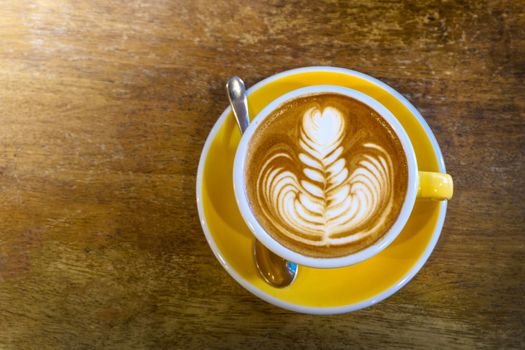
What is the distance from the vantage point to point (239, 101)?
1.06 m

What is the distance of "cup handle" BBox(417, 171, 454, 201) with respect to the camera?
0.92 meters

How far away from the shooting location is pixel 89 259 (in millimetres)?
1099

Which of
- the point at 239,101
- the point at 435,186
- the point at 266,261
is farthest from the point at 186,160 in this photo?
the point at 435,186

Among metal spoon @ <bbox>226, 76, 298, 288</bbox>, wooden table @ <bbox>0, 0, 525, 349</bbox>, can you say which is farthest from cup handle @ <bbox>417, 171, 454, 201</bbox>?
metal spoon @ <bbox>226, 76, 298, 288</bbox>

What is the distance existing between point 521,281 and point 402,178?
1.41ft

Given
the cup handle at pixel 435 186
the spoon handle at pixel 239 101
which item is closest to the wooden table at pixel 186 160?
the spoon handle at pixel 239 101

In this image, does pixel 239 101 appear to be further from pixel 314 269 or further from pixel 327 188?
pixel 314 269

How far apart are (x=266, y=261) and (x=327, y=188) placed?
0.22m

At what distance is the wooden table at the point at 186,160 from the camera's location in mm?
1066

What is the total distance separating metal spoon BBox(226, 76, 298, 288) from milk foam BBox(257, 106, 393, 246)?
96 mm

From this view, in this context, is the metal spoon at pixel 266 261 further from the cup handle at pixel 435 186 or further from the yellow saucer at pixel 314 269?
the cup handle at pixel 435 186

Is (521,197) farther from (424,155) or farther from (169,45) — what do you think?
(169,45)

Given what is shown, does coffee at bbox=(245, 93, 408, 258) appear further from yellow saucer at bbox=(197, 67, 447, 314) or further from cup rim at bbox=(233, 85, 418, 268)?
yellow saucer at bbox=(197, 67, 447, 314)

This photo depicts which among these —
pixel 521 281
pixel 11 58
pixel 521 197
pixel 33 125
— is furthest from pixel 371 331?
pixel 11 58
